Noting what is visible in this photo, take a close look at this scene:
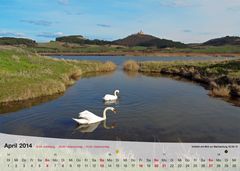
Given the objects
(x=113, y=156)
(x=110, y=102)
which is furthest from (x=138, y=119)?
(x=113, y=156)

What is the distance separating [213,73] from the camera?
138 feet

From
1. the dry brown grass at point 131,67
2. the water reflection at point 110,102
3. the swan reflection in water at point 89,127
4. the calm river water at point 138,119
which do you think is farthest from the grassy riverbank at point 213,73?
the swan reflection in water at point 89,127

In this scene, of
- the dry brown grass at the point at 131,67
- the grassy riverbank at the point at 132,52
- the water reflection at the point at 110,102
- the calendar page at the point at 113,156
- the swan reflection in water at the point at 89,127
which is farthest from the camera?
the grassy riverbank at the point at 132,52

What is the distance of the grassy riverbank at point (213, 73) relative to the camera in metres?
28.8

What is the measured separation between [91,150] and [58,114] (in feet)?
51.4

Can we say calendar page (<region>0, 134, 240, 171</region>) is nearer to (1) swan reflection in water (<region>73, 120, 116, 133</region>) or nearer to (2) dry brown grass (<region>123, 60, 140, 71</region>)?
(1) swan reflection in water (<region>73, 120, 116, 133</region>)

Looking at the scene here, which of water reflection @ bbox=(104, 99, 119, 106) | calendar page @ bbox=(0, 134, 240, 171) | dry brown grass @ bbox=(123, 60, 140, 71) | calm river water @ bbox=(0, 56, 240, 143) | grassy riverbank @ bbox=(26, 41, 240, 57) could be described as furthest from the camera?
grassy riverbank @ bbox=(26, 41, 240, 57)

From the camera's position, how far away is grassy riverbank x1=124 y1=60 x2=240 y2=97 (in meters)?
28.8

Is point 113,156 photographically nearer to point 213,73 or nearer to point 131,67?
point 213,73

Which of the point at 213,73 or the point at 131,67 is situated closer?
the point at 213,73

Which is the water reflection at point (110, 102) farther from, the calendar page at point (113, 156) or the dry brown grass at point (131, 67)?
the dry brown grass at point (131, 67)

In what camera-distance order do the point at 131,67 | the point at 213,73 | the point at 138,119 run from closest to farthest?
the point at 138,119 → the point at 213,73 → the point at 131,67

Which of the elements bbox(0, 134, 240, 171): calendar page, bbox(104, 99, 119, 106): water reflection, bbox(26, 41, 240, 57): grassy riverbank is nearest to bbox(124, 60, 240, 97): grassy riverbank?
bbox(104, 99, 119, 106): water reflection

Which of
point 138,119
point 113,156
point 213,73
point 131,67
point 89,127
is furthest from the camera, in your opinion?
point 131,67
